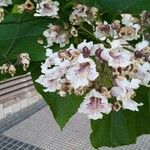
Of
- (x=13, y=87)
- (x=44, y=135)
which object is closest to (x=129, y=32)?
(x=44, y=135)

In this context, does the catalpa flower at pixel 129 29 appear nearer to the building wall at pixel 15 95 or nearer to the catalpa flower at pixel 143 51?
the catalpa flower at pixel 143 51

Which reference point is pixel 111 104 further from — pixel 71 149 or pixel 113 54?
pixel 71 149

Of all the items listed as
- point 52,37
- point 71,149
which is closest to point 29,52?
point 52,37

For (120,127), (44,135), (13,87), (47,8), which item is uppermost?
(47,8)

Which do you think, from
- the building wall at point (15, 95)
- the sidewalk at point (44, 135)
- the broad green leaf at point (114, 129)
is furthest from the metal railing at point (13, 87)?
the broad green leaf at point (114, 129)

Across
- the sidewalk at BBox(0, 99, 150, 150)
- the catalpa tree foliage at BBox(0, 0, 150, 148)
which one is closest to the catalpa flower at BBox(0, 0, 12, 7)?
the catalpa tree foliage at BBox(0, 0, 150, 148)

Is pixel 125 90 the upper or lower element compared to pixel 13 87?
upper

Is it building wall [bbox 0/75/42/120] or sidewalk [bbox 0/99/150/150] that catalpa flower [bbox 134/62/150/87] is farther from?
building wall [bbox 0/75/42/120]

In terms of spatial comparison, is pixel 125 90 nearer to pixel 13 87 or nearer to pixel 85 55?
pixel 85 55
